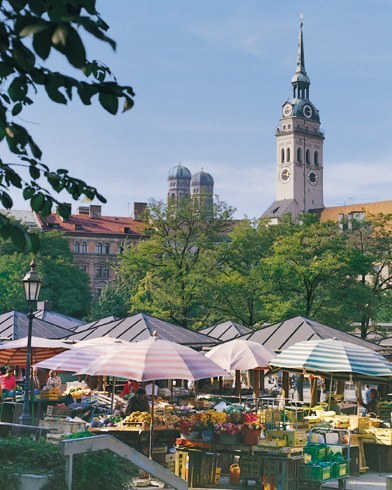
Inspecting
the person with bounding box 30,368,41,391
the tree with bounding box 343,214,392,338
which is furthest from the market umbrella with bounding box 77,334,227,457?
the tree with bounding box 343,214,392,338

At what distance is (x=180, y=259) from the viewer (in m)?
46.3

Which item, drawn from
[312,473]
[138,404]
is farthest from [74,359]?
[312,473]

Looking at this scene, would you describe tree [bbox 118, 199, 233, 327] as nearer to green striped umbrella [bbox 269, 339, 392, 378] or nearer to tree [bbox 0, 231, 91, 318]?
green striped umbrella [bbox 269, 339, 392, 378]

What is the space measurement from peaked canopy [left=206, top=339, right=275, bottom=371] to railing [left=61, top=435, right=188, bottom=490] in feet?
30.2

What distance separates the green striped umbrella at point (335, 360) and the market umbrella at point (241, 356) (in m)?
2.31

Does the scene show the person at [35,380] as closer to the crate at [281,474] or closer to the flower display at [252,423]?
the flower display at [252,423]

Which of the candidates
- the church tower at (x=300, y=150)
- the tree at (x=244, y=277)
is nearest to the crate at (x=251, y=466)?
the tree at (x=244, y=277)

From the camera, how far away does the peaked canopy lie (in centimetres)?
2106

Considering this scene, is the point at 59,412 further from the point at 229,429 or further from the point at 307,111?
the point at 307,111

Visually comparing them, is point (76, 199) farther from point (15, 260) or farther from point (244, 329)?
point (15, 260)

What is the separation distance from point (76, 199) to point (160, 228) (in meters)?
41.5

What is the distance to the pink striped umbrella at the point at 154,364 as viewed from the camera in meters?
15.0

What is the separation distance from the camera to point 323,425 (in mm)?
17469

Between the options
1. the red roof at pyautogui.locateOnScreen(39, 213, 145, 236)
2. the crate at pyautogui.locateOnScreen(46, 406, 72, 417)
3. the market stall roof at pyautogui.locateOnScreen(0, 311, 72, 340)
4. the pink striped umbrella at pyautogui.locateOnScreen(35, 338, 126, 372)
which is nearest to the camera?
the pink striped umbrella at pyautogui.locateOnScreen(35, 338, 126, 372)
